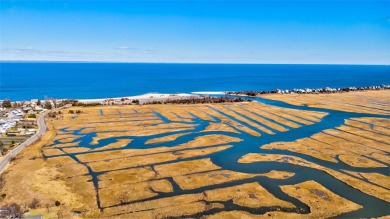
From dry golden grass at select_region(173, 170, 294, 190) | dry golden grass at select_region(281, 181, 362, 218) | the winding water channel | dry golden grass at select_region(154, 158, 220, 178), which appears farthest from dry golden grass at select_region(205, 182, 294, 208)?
dry golden grass at select_region(154, 158, 220, 178)

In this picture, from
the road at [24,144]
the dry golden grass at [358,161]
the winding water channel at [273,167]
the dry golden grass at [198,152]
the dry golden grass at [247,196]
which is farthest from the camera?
the dry golden grass at [198,152]

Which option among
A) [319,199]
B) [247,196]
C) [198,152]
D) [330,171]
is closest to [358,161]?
[330,171]

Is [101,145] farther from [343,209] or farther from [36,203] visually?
[343,209]

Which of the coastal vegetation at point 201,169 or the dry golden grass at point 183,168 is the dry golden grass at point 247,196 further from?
the dry golden grass at point 183,168

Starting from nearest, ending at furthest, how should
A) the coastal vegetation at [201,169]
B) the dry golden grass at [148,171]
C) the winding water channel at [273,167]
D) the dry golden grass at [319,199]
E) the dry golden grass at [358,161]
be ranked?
the dry golden grass at [319,199], the coastal vegetation at [201,169], the winding water channel at [273,167], the dry golden grass at [148,171], the dry golden grass at [358,161]

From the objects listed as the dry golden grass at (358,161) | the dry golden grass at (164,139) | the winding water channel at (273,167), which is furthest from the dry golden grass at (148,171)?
the dry golden grass at (358,161)

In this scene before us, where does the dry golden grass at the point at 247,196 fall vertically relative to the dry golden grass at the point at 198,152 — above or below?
below

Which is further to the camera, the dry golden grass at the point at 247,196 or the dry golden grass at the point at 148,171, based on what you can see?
the dry golden grass at the point at 247,196

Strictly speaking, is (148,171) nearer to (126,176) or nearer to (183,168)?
(126,176)

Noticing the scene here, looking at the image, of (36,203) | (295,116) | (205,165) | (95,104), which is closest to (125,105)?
(95,104)

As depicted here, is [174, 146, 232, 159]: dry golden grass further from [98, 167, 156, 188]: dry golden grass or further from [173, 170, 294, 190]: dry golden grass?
[173, 170, 294, 190]: dry golden grass

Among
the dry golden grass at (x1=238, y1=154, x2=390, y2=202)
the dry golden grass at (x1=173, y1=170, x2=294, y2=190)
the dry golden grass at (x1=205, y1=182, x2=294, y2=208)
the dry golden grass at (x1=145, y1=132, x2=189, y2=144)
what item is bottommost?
the dry golden grass at (x1=205, y1=182, x2=294, y2=208)
